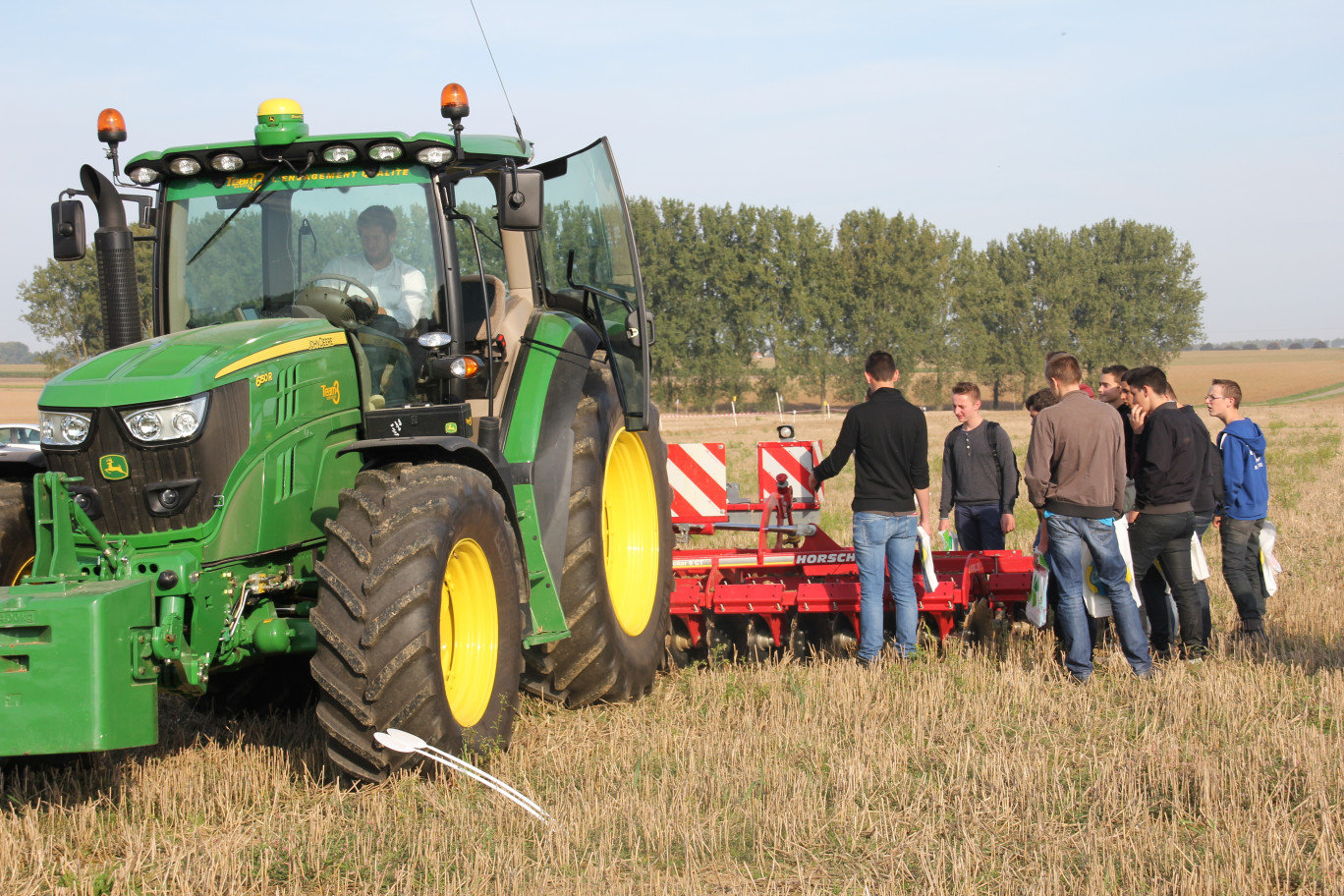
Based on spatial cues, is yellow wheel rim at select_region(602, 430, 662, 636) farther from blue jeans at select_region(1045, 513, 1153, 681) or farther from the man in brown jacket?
blue jeans at select_region(1045, 513, 1153, 681)

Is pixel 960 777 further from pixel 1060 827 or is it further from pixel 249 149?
pixel 249 149

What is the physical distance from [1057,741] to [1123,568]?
Answer: 1.57 metres

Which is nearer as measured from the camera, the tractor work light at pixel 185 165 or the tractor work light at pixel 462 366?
the tractor work light at pixel 462 366

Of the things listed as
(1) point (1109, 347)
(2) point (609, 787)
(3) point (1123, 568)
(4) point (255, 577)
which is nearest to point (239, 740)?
(4) point (255, 577)

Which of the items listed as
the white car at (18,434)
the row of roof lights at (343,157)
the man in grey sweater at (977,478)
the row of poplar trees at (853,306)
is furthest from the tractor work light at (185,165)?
the row of poplar trees at (853,306)

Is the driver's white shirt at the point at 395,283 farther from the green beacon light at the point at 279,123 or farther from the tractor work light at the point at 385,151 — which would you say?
the green beacon light at the point at 279,123

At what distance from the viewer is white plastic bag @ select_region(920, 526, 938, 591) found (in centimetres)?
689

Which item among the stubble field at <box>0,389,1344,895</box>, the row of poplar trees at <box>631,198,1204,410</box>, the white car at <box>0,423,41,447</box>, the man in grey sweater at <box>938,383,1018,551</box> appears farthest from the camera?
the row of poplar trees at <box>631,198,1204,410</box>

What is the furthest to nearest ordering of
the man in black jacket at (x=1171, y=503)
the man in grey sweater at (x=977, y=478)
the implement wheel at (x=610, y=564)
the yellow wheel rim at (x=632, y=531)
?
the man in grey sweater at (x=977, y=478) < the man in black jacket at (x=1171, y=503) < the yellow wheel rim at (x=632, y=531) < the implement wheel at (x=610, y=564)

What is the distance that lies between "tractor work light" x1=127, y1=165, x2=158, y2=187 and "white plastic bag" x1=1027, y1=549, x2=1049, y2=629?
504 cm

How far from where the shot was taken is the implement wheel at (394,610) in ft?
13.7

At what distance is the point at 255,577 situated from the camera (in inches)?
177

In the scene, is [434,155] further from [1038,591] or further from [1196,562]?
[1196,562]

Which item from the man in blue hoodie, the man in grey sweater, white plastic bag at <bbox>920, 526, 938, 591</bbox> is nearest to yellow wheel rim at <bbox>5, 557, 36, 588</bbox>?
white plastic bag at <bbox>920, 526, 938, 591</bbox>
